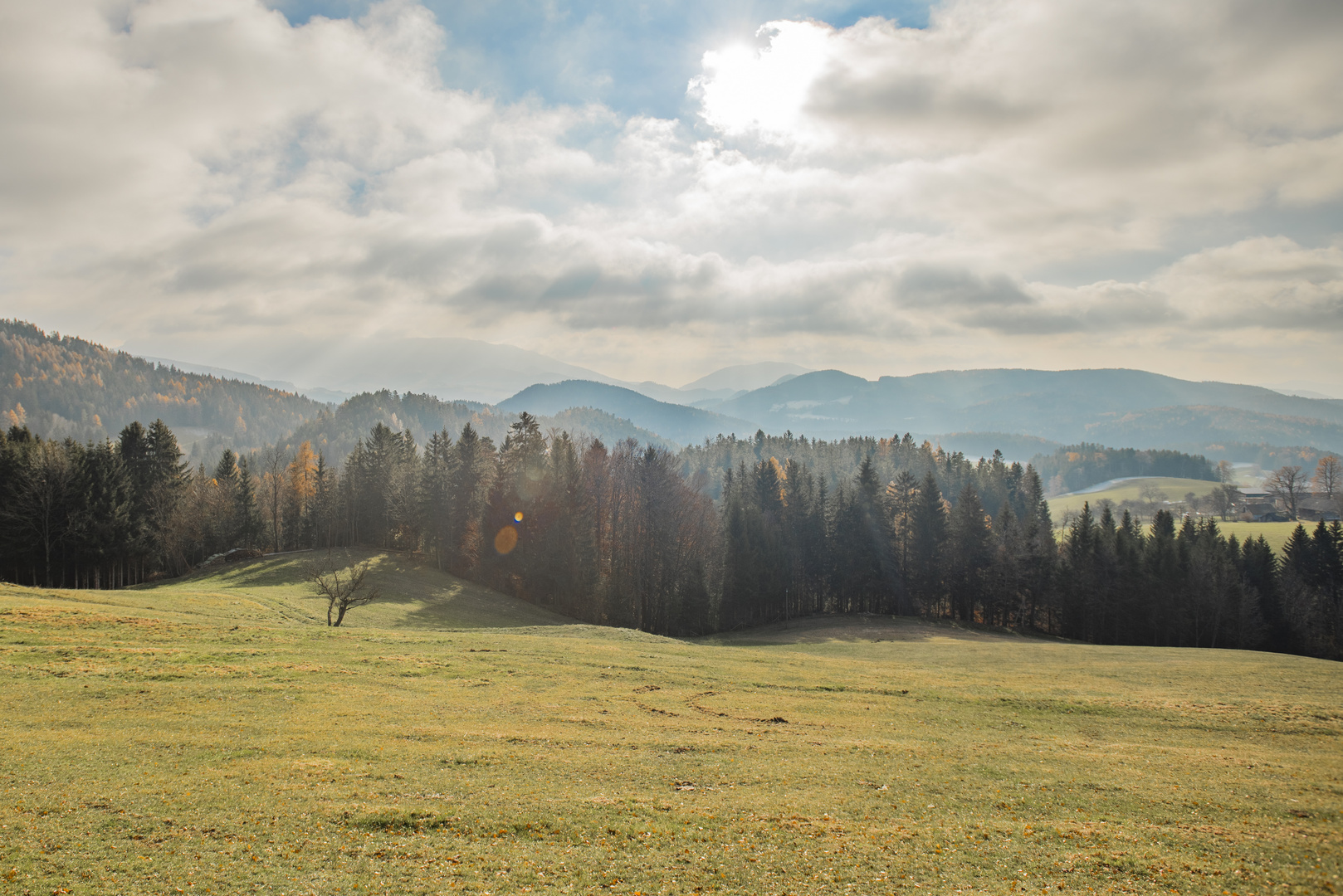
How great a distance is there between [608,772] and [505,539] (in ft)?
199

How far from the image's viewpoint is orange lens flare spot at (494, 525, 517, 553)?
245 feet

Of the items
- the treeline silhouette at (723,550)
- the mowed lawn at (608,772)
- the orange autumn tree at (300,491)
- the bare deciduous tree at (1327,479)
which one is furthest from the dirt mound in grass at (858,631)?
the bare deciduous tree at (1327,479)

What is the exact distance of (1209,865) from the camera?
1327 centimetres

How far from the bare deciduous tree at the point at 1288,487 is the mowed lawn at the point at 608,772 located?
177973 mm

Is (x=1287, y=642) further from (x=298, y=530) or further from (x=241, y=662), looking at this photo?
(x=298, y=530)

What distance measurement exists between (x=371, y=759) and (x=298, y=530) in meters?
94.6

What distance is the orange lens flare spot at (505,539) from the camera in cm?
7481

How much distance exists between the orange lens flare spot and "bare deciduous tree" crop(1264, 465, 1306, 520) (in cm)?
19228

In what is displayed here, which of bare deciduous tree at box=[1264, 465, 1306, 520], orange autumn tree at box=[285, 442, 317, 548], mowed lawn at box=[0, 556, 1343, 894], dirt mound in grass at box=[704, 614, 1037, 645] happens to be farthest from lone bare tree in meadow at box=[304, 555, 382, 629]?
bare deciduous tree at box=[1264, 465, 1306, 520]

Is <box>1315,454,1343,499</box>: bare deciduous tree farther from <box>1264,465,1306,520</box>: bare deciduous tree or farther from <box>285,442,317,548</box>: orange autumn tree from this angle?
<box>285,442,317,548</box>: orange autumn tree

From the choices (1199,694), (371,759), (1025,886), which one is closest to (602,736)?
(371,759)

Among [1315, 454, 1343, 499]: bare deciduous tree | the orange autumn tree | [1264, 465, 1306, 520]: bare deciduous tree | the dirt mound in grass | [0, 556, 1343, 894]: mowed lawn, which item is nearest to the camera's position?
[0, 556, 1343, 894]: mowed lawn

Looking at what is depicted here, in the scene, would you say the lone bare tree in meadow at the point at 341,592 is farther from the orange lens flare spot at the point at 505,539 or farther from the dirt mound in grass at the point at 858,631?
the dirt mound in grass at the point at 858,631

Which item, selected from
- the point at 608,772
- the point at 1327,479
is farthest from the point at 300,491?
the point at 1327,479
